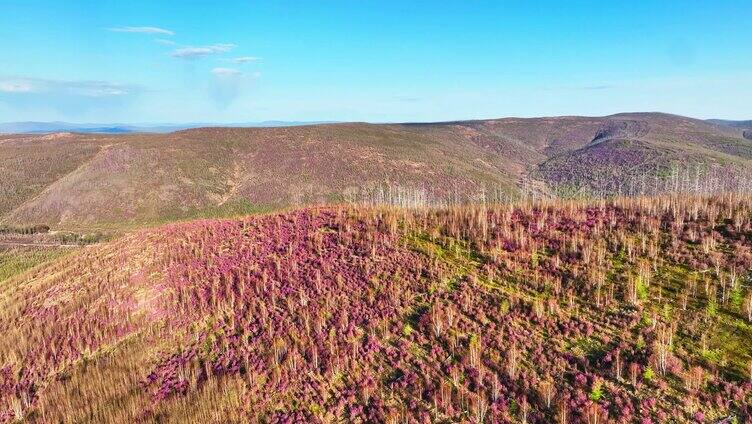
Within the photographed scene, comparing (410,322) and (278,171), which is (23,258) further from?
(410,322)

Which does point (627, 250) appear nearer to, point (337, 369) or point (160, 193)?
point (337, 369)

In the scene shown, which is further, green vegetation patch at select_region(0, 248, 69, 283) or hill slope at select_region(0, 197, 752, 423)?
green vegetation patch at select_region(0, 248, 69, 283)

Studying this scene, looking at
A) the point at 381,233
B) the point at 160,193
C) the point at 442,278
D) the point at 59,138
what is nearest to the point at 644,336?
the point at 442,278

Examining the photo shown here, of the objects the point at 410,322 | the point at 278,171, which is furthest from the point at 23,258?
the point at 410,322

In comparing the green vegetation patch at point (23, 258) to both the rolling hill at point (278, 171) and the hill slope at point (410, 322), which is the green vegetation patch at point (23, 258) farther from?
the hill slope at point (410, 322)

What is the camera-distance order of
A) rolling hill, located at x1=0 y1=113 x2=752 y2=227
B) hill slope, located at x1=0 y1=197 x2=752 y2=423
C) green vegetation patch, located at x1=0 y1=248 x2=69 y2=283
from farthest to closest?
1. rolling hill, located at x1=0 y1=113 x2=752 y2=227
2. green vegetation patch, located at x1=0 y1=248 x2=69 y2=283
3. hill slope, located at x1=0 y1=197 x2=752 y2=423

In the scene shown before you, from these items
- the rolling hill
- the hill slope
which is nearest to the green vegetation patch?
the rolling hill

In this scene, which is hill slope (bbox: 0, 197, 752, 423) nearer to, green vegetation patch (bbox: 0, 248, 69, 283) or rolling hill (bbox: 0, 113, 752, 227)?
green vegetation patch (bbox: 0, 248, 69, 283)

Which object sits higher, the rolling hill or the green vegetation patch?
the rolling hill

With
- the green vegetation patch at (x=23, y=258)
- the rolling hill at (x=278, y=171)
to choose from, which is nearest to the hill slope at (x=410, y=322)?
the green vegetation patch at (x=23, y=258)
